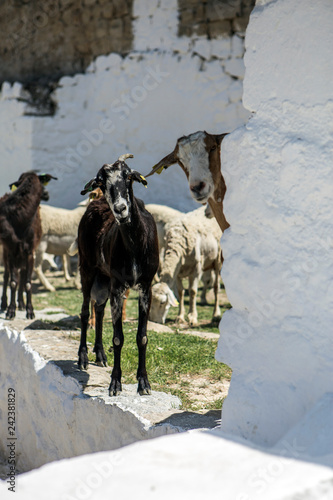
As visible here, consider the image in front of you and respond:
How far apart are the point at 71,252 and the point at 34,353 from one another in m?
3.47

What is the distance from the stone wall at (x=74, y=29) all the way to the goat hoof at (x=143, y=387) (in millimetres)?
10305

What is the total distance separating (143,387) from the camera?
4.57 m

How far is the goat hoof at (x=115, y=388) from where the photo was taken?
4465 millimetres

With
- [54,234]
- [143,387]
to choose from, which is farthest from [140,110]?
[143,387]

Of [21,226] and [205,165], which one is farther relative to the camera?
[21,226]

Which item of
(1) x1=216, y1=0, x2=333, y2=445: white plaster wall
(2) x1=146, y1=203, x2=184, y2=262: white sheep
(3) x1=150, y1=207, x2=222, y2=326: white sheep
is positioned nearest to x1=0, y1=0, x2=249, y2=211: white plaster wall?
(2) x1=146, y1=203, x2=184, y2=262: white sheep

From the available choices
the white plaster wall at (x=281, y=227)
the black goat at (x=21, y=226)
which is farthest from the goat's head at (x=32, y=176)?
the white plaster wall at (x=281, y=227)

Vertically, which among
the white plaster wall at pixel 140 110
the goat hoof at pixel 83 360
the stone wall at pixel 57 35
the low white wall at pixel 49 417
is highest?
the stone wall at pixel 57 35

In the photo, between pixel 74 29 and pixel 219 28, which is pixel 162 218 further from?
pixel 74 29

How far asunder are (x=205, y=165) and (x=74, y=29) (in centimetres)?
1082

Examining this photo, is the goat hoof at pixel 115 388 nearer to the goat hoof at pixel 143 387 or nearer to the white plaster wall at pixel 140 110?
the goat hoof at pixel 143 387

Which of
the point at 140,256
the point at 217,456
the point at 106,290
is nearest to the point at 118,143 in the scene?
the point at 106,290

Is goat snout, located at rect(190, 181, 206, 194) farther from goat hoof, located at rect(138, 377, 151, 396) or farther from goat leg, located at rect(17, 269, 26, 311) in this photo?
goat leg, located at rect(17, 269, 26, 311)

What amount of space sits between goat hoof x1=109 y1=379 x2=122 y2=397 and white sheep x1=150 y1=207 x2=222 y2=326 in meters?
3.72
